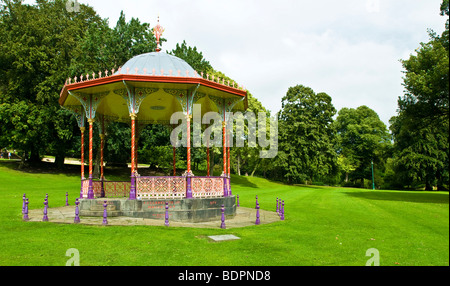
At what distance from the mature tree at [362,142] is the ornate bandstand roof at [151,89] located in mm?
48993

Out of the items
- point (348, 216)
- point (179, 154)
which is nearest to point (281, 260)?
point (348, 216)

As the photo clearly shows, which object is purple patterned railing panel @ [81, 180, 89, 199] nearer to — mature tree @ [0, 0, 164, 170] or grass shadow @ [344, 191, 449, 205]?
mature tree @ [0, 0, 164, 170]

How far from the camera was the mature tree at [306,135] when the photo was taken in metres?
49.3

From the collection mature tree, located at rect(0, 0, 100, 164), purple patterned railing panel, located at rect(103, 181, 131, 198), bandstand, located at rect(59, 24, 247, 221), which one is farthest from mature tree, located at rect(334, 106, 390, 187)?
purple patterned railing panel, located at rect(103, 181, 131, 198)

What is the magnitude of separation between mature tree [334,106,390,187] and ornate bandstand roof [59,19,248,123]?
161 ft

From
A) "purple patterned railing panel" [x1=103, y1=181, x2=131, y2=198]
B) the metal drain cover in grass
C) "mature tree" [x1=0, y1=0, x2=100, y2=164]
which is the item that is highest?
"mature tree" [x1=0, y1=0, x2=100, y2=164]

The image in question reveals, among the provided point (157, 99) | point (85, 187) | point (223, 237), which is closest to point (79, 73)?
point (157, 99)

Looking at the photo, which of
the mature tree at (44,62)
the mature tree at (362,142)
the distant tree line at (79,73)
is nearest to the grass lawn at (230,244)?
the distant tree line at (79,73)

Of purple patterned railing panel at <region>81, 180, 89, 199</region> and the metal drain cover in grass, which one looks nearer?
the metal drain cover in grass

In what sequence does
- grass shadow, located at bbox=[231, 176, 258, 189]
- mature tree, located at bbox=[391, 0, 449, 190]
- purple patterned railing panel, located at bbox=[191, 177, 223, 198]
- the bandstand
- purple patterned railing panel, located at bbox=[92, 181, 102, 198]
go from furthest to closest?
grass shadow, located at bbox=[231, 176, 258, 189] < mature tree, located at bbox=[391, 0, 449, 190] < purple patterned railing panel, located at bbox=[92, 181, 102, 198] < purple patterned railing panel, located at bbox=[191, 177, 223, 198] < the bandstand

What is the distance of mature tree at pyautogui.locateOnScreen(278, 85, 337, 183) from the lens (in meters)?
49.3

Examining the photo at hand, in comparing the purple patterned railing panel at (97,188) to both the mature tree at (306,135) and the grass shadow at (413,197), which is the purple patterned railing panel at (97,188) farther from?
the mature tree at (306,135)

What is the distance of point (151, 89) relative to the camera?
13.4 m
